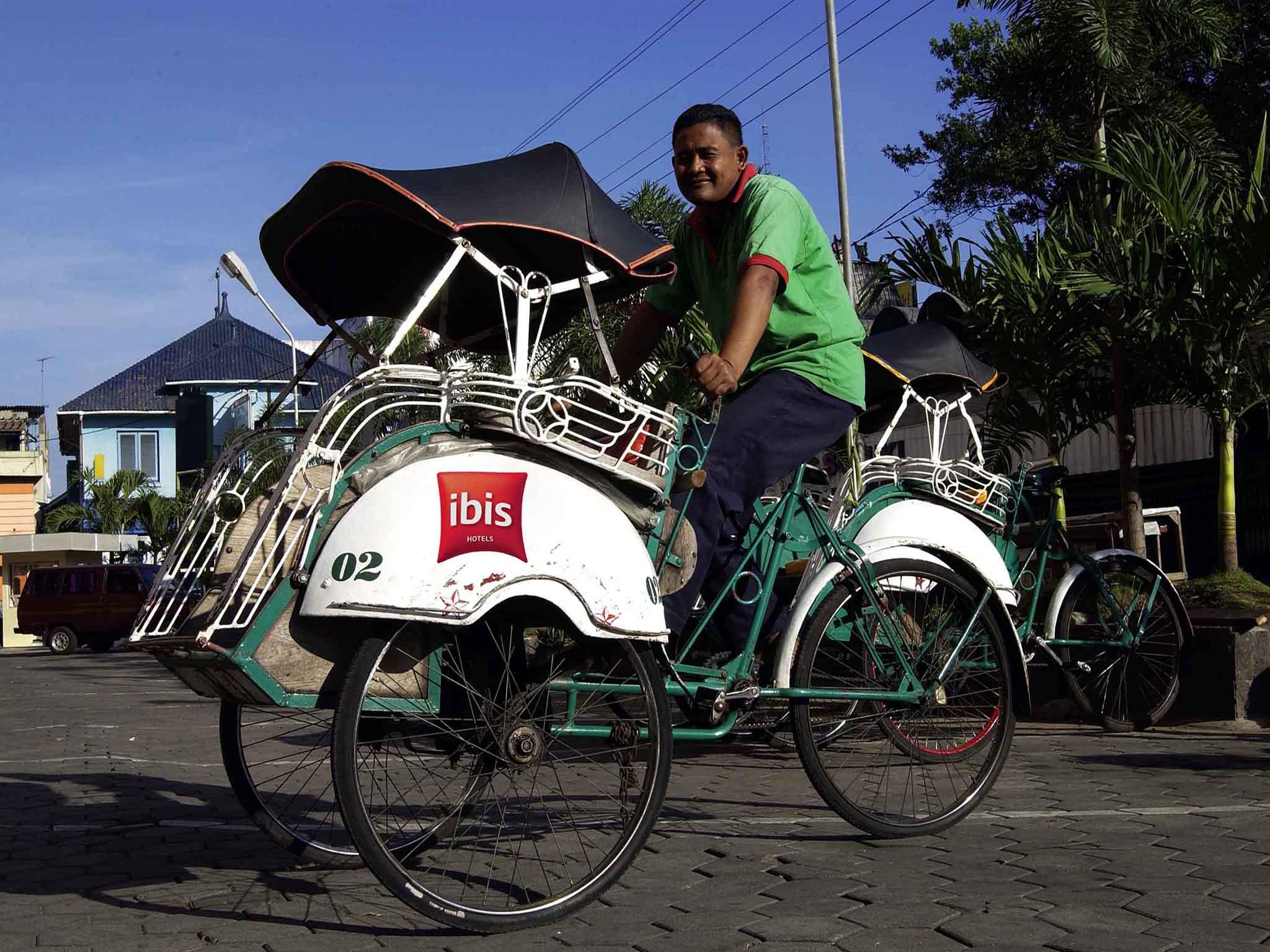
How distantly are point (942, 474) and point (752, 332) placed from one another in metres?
2.15

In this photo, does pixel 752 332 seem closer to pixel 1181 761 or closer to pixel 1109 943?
pixel 1109 943

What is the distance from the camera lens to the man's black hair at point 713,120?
189 inches

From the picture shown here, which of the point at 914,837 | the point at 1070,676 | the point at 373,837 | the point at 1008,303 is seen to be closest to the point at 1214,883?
the point at 914,837

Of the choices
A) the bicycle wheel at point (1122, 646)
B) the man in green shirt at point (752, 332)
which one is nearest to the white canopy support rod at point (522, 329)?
the man in green shirt at point (752, 332)

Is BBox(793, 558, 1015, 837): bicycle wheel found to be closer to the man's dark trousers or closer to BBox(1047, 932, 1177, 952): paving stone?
the man's dark trousers

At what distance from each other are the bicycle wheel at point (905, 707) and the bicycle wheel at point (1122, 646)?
246cm

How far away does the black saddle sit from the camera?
25.0 ft

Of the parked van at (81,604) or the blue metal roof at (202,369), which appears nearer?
the parked van at (81,604)

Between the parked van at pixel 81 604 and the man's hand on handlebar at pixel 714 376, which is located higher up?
the man's hand on handlebar at pixel 714 376

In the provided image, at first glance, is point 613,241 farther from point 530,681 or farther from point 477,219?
point 530,681

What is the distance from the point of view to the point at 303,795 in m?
5.82

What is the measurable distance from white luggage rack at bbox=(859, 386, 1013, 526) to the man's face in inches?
60.0

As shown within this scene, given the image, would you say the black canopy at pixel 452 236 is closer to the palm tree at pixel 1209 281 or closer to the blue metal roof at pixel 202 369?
the palm tree at pixel 1209 281

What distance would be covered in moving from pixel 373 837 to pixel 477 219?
167 centimetres
